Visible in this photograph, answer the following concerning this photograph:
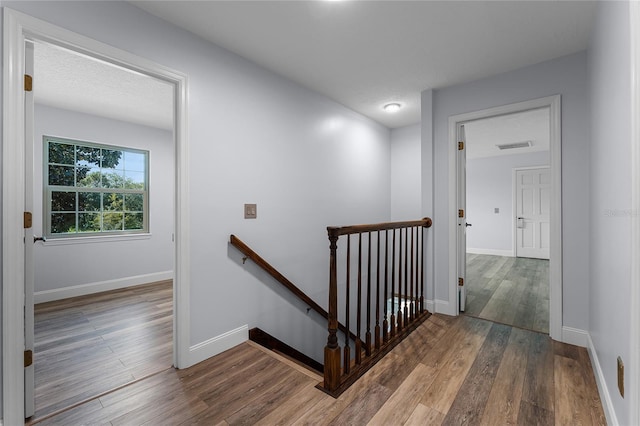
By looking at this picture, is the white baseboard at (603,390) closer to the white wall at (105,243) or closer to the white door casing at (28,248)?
the white door casing at (28,248)

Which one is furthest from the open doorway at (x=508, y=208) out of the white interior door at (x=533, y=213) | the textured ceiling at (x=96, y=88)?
the textured ceiling at (x=96, y=88)

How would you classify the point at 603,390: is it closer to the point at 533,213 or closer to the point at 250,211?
the point at 250,211

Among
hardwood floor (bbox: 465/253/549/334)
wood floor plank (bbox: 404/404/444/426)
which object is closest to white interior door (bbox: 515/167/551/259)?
hardwood floor (bbox: 465/253/549/334)

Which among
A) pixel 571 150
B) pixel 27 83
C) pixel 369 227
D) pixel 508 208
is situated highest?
pixel 27 83

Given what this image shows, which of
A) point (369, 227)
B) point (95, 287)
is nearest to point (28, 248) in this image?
point (369, 227)

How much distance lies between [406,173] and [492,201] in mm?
3830

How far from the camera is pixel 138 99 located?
10.8 ft

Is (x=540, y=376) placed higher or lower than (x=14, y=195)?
lower

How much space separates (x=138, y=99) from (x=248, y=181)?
211 cm

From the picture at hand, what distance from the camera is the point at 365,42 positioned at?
7.02 ft

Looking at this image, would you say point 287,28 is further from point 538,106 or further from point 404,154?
point 404,154

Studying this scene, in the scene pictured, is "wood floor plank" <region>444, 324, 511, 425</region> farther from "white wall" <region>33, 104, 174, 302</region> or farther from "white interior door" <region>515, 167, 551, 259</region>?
"white interior door" <region>515, 167, 551, 259</region>

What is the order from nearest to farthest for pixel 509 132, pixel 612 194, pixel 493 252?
pixel 612 194, pixel 509 132, pixel 493 252

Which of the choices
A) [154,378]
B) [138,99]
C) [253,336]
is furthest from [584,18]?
[138,99]
